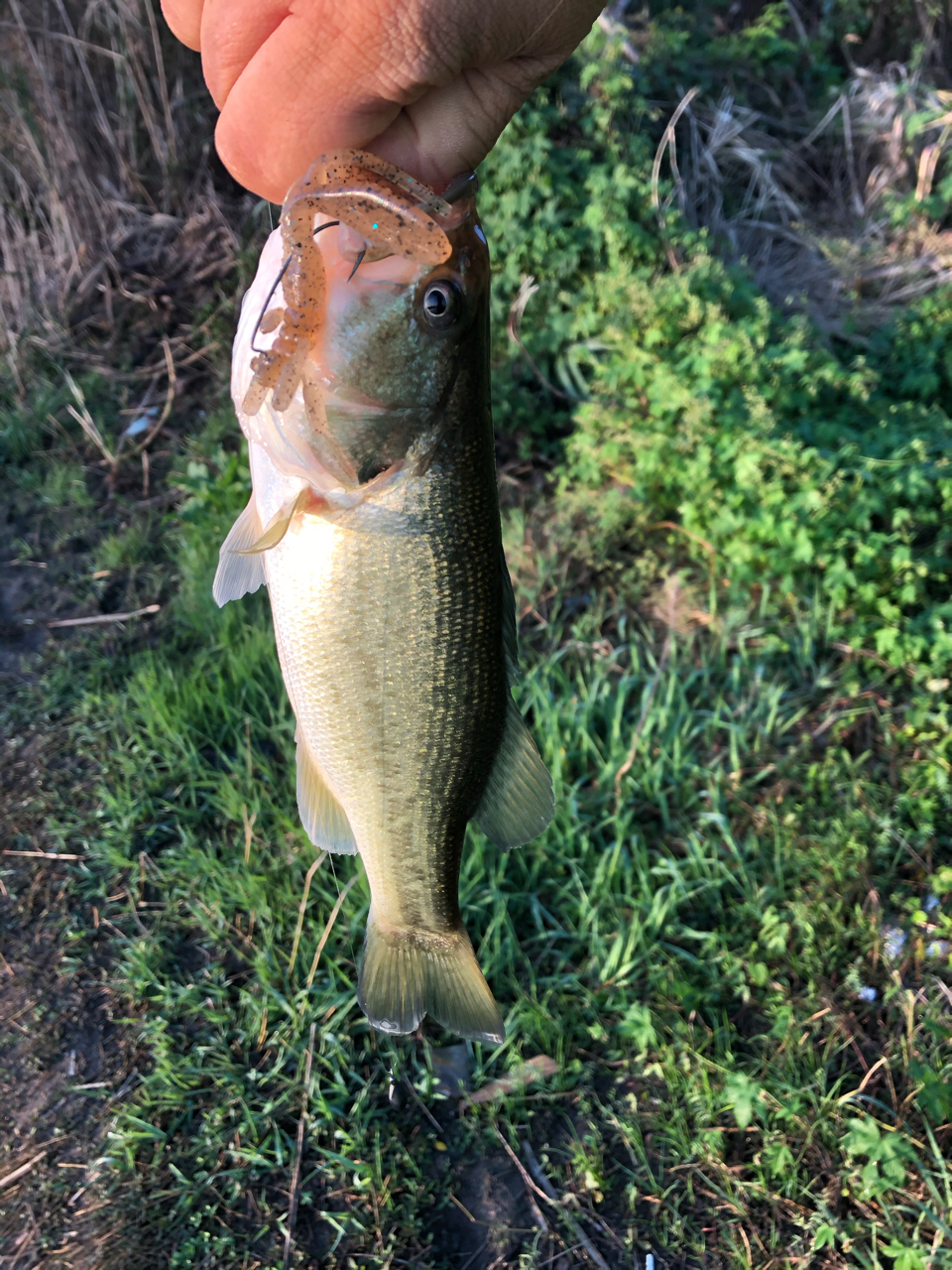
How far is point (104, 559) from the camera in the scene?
4.60 metres

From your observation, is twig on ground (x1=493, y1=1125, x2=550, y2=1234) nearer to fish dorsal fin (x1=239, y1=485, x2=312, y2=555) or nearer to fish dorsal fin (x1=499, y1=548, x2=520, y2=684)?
fish dorsal fin (x1=499, y1=548, x2=520, y2=684)

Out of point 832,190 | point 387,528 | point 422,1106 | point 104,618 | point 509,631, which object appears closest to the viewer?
point 387,528

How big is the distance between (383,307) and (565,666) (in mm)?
2552

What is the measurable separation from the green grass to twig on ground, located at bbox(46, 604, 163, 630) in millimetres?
112

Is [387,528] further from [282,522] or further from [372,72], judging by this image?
[372,72]

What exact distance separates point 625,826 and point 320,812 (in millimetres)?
1641

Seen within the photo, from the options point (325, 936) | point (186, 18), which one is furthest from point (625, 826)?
point (186, 18)

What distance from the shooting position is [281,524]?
1.42 meters

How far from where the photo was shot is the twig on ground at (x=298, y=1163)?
2.38 m

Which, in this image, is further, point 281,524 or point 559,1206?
point 559,1206

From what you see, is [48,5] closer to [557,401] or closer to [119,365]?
[119,365]

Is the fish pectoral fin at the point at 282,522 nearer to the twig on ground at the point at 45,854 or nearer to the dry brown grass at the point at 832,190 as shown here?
the twig on ground at the point at 45,854

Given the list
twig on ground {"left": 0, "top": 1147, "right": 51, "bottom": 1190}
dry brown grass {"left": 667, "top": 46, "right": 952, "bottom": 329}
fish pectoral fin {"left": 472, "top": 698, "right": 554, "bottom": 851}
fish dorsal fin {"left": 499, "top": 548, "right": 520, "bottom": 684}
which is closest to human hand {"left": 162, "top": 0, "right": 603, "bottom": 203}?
fish dorsal fin {"left": 499, "top": 548, "right": 520, "bottom": 684}

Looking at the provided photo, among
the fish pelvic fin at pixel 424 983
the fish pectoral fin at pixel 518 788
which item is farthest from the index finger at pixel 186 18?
the fish pelvic fin at pixel 424 983
